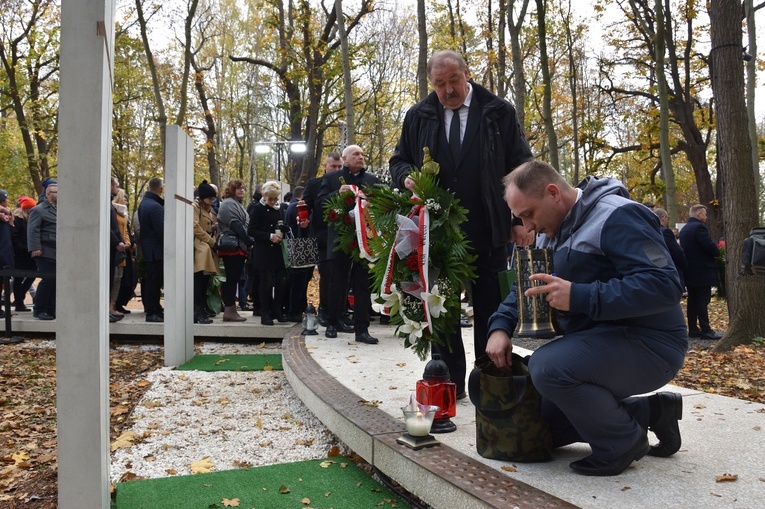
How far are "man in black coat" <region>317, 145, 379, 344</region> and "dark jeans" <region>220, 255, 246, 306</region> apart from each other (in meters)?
2.12

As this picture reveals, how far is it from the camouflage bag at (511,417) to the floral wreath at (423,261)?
0.89 m

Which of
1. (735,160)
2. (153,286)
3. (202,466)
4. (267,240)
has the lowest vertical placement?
(202,466)

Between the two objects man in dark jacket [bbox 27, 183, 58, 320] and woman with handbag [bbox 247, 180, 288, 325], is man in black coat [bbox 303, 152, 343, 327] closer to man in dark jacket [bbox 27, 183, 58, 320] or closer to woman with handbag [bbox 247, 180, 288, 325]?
woman with handbag [bbox 247, 180, 288, 325]

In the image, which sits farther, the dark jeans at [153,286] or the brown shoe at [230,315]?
the brown shoe at [230,315]

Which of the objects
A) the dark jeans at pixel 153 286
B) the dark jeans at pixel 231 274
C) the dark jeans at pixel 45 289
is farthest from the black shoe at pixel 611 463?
the dark jeans at pixel 45 289

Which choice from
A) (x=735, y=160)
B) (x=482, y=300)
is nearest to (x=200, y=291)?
(x=482, y=300)

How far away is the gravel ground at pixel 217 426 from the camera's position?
4.66 meters

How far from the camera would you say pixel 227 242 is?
972 cm

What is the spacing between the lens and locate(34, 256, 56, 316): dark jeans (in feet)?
32.6

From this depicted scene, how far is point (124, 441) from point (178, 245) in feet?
9.69

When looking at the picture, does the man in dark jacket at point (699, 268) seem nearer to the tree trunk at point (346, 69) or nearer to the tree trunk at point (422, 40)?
the tree trunk at point (422, 40)

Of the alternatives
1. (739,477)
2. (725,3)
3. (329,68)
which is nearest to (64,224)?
(739,477)

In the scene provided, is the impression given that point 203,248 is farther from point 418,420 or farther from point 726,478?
point 726,478

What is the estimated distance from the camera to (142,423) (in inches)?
221
